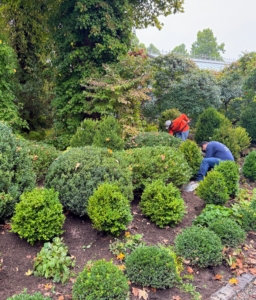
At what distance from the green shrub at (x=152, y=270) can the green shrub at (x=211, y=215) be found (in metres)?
1.35

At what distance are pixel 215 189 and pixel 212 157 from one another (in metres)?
1.74

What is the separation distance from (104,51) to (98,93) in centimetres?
160

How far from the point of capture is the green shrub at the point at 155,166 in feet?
15.6

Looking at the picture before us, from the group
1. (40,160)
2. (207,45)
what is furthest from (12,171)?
(207,45)

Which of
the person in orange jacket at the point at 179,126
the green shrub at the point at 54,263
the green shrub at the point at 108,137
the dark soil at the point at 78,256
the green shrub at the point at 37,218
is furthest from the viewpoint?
the person in orange jacket at the point at 179,126

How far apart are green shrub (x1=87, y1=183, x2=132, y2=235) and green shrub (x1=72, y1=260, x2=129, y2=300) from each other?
0.84 m

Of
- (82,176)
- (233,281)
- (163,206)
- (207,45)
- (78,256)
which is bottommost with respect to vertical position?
(233,281)

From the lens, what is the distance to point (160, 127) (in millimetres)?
10109

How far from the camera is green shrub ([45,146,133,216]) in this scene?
3.78 m

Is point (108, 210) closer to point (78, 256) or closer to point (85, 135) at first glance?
point (78, 256)

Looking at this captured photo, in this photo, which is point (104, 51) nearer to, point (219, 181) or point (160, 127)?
point (160, 127)

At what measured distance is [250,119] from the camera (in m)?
10.3

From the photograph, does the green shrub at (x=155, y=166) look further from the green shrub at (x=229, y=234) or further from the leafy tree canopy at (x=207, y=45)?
the leafy tree canopy at (x=207, y=45)

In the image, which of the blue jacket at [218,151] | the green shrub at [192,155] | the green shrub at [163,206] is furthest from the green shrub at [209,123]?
the green shrub at [163,206]
